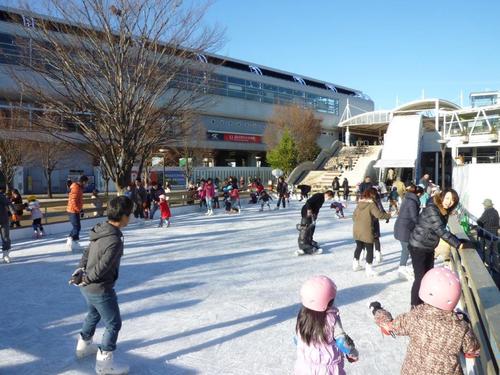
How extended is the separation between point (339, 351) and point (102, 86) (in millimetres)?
12508

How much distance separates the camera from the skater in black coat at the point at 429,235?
4164 mm

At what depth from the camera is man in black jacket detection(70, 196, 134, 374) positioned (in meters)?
3.11

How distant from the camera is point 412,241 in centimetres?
436

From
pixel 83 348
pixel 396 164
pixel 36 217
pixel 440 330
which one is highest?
pixel 396 164

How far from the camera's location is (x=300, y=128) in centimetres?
3656

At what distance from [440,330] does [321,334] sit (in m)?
0.59

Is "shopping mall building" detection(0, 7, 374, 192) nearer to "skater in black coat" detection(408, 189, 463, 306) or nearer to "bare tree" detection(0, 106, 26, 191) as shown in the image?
"bare tree" detection(0, 106, 26, 191)

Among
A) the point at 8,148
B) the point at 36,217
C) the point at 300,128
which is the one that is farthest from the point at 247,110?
the point at 36,217

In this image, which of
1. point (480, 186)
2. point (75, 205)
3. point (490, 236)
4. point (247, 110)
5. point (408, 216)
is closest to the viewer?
point (408, 216)

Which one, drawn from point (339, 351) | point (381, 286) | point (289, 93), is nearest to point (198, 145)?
point (289, 93)

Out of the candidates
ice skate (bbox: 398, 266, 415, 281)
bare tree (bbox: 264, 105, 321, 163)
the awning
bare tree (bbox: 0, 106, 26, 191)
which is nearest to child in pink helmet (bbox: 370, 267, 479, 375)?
ice skate (bbox: 398, 266, 415, 281)

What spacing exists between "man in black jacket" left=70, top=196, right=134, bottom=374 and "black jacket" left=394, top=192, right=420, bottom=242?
358 cm

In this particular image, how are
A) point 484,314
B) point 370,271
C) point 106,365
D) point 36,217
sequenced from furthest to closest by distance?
point 36,217
point 370,271
point 106,365
point 484,314

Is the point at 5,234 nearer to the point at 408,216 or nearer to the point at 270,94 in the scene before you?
the point at 408,216
